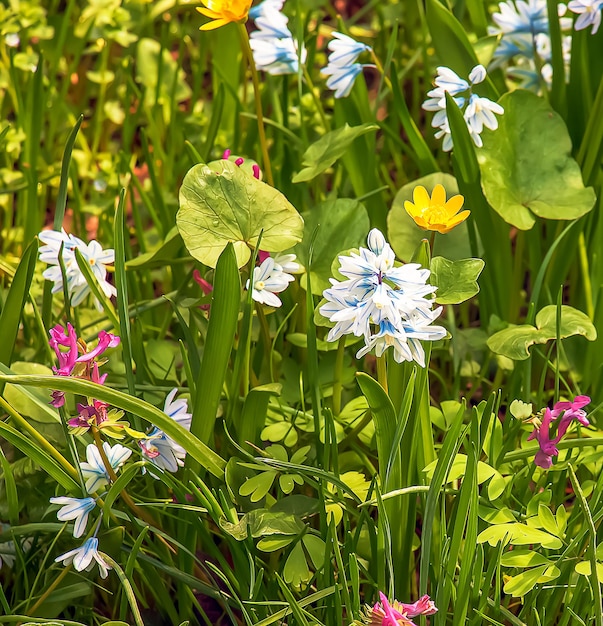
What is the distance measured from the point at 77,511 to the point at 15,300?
31cm

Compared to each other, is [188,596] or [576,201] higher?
[576,201]

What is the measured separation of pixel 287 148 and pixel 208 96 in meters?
0.99

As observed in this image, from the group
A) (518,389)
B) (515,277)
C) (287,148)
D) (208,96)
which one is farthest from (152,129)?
(518,389)

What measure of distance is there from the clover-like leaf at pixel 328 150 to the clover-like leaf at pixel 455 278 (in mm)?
325

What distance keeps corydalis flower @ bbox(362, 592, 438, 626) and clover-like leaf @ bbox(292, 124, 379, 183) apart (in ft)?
2.24

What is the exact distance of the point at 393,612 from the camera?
2.85 ft

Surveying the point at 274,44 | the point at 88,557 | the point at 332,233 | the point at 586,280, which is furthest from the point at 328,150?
the point at 88,557

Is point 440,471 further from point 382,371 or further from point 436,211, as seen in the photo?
point 436,211

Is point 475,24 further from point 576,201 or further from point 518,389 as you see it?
point 518,389

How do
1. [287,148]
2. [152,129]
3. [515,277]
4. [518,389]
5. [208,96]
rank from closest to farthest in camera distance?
1. [518,389]
2. [515,277]
3. [287,148]
4. [152,129]
5. [208,96]

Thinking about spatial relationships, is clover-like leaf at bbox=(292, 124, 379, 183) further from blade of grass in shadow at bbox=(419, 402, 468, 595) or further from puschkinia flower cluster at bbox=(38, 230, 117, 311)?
blade of grass in shadow at bbox=(419, 402, 468, 595)

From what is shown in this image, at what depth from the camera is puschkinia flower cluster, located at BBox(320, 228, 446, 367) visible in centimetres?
95

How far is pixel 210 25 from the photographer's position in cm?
123

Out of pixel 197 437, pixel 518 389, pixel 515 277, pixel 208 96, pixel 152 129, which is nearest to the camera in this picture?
pixel 197 437
